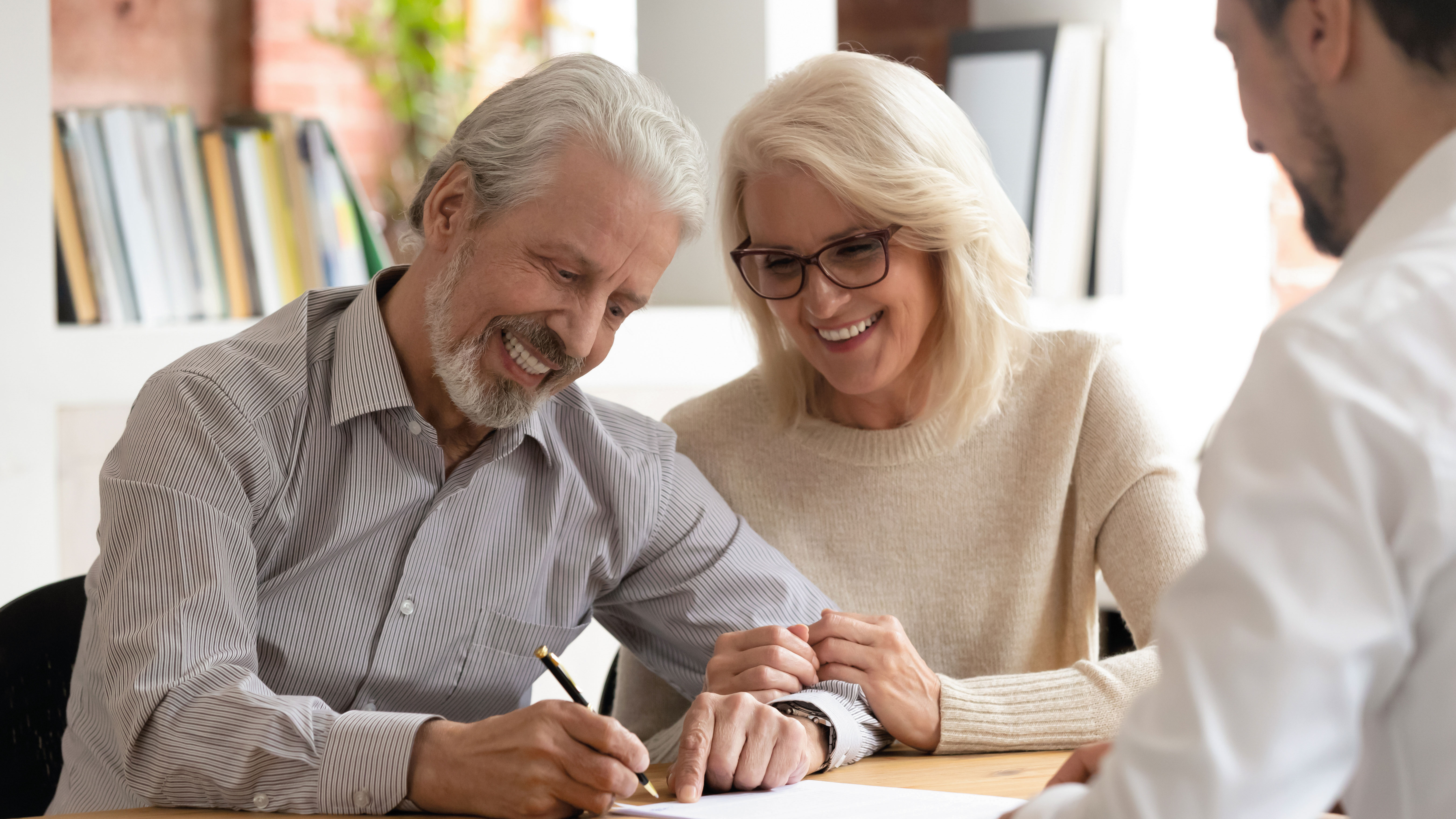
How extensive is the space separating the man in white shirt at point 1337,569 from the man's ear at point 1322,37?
0.02 metres

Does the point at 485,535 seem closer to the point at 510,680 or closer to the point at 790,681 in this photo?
the point at 510,680

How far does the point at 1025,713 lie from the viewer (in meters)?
1.54

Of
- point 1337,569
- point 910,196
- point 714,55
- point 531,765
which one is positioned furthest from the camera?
point 714,55

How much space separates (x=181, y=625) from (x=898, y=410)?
3.64 ft

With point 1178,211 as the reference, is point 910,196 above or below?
above

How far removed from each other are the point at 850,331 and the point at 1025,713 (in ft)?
1.96

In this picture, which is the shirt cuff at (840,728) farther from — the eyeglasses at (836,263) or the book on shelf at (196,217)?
the book on shelf at (196,217)

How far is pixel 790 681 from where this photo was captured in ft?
4.86

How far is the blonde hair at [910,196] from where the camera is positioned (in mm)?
1765

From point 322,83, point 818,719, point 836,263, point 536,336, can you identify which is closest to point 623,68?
point 836,263

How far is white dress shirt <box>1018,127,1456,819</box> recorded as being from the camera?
0.60 meters

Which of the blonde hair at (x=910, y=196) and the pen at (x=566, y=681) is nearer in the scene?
the pen at (x=566, y=681)

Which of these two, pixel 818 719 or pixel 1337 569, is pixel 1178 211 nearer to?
pixel 818 719

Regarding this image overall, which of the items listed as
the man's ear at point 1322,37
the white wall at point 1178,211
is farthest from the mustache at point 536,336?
the white wall at point 1178,211
